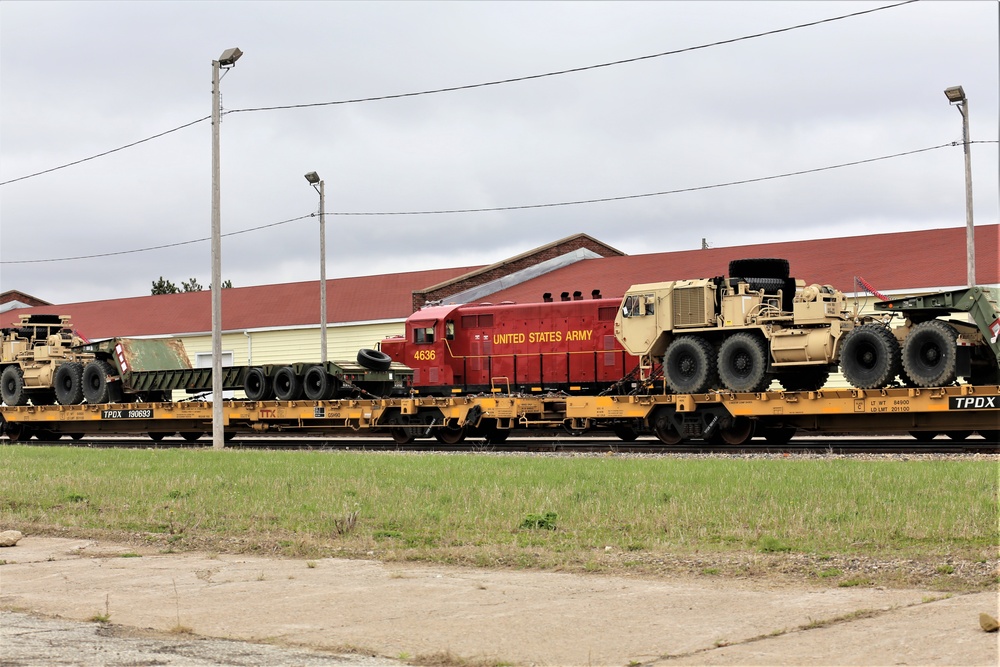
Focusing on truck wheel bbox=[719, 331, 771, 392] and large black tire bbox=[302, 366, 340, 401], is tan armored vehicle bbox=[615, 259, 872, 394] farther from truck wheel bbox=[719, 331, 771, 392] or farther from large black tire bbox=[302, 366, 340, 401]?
large black tire bbox=[302, 366, 340, 401]

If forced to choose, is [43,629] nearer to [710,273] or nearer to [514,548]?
[514,548]

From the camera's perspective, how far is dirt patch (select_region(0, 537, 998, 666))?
7.08m

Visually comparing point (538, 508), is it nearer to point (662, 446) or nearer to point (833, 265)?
point (662, 446)

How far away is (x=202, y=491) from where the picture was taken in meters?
15.8

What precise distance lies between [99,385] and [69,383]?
1.20 metres

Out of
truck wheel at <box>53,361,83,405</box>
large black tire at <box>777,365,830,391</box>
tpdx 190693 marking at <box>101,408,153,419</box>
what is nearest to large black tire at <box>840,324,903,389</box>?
large black tire at <box>777,365,830,391</box>

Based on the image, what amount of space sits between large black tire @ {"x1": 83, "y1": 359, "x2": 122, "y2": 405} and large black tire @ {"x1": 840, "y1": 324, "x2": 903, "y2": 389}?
21.4m

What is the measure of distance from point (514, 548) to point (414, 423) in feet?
54.8

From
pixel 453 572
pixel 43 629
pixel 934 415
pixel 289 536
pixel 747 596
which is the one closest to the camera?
pixel 43 629

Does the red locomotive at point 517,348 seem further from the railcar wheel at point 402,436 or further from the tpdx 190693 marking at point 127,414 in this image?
the tpdx 190693 marking at point 127,414

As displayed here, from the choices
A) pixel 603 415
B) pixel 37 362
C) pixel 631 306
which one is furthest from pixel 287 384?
pixel 631 306

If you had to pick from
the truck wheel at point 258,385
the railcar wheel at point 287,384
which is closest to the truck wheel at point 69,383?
the truck wheel at point 258,385

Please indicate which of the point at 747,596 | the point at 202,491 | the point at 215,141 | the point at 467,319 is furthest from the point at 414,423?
the point at 747,596

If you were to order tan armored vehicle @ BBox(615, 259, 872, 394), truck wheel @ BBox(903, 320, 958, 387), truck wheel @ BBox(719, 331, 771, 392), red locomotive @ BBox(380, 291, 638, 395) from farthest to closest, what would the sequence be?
1. red locomotive @ BBox(380, 291, 638, 395)
2. truck wheel @ BBox(719, 331, 771, 392)
3. tan armored vehicle @ BBox(615, 259, 872, 394)
4. truck wheel @ BBox(903, 320, 958, 387)
